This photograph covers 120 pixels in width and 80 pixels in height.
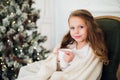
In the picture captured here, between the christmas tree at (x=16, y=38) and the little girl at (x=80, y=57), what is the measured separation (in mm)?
568

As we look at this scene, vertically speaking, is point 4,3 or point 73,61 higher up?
point 4,3

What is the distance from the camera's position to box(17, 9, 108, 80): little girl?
1628 millimetres

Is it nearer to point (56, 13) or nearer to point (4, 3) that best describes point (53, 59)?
point (4, 3)

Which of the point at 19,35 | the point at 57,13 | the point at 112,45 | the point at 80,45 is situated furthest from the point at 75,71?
the point at 57,13

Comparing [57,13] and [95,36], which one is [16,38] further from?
[57,13]

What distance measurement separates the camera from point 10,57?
237 centimetres

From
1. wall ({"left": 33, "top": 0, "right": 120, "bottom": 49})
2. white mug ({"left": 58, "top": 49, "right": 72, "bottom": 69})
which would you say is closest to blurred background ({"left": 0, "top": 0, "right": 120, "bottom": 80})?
wall ({"left": 33, "top": 0, "right": 120, "bottom": 49})

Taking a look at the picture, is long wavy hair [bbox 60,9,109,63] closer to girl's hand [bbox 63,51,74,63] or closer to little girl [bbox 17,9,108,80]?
little girl [bbox 17,9,108,80]

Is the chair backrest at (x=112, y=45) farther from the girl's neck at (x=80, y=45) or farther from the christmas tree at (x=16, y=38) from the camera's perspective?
the christmas tree at (x=16, y=38)

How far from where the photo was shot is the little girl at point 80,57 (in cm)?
163

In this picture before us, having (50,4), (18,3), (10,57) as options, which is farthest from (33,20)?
(50,4)

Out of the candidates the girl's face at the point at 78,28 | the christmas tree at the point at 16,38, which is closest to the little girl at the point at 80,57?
the girl's face at the point at 78,28

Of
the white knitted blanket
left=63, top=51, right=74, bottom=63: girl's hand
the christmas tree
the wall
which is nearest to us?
the white knitted blanket

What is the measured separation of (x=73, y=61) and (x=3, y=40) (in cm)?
95
